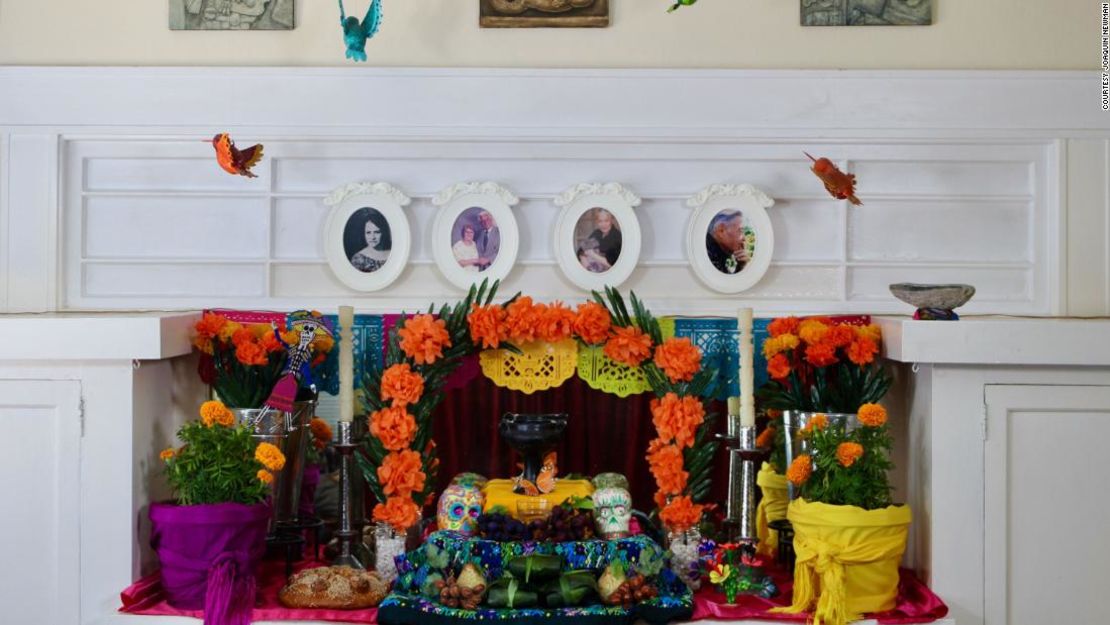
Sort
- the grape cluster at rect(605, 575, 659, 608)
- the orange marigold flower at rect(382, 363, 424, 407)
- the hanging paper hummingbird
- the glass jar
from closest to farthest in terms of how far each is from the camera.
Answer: the grape cluster at rect(605, 575, 659, 608) < the glass jar < the orange marigold flower at rect(382, 363, 424, 407) < the hanging paper hummingbird

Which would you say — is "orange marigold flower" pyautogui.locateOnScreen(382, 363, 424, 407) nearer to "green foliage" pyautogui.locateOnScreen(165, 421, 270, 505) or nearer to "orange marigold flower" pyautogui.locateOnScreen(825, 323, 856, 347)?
"green foliage" pyautogui.locateOnScreen(165, 421, 270, 505)

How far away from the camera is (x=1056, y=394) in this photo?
13.1ft

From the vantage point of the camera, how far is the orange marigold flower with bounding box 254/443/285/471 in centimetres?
392

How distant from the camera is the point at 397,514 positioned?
13.6ft

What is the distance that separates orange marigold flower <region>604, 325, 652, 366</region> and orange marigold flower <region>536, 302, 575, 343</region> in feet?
0.53

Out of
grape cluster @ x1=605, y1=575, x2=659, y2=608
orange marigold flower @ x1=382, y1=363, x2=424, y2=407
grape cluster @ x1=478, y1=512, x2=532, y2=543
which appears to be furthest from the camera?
orange marigold flower @ x1=382, y1=363, x2=424, y2=407

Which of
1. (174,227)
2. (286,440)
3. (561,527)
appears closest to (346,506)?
(286,440)

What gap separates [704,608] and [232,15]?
2917 millimetres

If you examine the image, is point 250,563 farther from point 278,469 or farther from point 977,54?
point 977,54

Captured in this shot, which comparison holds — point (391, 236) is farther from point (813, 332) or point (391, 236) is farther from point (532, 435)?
point (813, 332)

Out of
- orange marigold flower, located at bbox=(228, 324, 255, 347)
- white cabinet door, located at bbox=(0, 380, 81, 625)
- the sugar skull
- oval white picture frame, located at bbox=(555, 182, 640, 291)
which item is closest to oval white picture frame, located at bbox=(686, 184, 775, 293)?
oval white picture frame, located at bbox=(555, 182, 640, 291)

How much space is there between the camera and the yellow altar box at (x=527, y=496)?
13.2 ft

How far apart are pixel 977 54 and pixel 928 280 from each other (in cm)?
92

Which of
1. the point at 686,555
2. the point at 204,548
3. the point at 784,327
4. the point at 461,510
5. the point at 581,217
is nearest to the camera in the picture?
the point at 204,548
